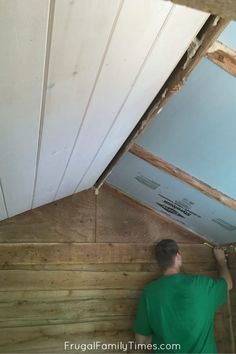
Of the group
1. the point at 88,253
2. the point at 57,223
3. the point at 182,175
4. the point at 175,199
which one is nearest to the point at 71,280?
the point at 88,253

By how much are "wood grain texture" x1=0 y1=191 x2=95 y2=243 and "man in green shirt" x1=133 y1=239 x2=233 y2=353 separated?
0.62 meters

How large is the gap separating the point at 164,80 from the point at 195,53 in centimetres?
17

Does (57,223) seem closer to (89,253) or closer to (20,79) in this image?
(89,253)

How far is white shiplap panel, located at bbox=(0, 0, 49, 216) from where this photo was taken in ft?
1.94

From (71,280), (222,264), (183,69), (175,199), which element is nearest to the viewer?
(183,69)

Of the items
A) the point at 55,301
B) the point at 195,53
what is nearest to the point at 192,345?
the point at 55,301

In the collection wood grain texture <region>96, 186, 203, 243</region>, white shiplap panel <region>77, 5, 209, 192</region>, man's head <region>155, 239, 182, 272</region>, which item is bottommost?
man's head <region>155, 239, 182, 272</region>

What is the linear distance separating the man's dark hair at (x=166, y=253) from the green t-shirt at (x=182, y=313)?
0.10 meters

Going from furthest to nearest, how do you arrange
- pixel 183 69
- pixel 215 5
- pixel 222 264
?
pixel 222 264, pixel 183 69, pixel 215 5

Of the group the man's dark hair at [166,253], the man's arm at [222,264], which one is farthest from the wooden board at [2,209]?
the man's arm at [222,264]

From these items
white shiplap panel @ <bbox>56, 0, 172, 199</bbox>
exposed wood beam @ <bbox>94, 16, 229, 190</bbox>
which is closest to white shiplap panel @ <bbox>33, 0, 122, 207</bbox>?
white shiplap panel @ <bbox>56, 0, 172, 199</bbox>

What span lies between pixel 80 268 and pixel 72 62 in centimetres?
176

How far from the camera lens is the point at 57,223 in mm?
2330

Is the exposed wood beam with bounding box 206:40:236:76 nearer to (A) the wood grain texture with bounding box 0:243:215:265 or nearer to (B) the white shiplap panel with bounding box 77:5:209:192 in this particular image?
(B) the white shiplap panel with bounding box 77:5:209:192
